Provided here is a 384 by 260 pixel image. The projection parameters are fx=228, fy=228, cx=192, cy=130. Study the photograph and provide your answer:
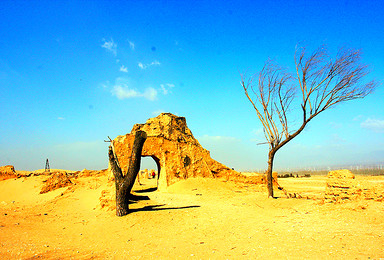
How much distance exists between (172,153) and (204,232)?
8.75 meters

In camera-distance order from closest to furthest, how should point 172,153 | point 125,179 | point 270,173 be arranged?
point 125,179
point 270,173
point 172,153

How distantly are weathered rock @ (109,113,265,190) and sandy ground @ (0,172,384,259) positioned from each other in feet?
16.0

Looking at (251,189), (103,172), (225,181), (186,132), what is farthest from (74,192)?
(251,189)

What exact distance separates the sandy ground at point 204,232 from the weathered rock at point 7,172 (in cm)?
1263

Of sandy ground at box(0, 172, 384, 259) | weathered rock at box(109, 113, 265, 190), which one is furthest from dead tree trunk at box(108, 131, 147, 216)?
weathered rock at box(109, 113, 265, 190)

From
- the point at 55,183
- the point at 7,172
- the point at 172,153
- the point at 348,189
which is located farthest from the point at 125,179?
the point at 7,172

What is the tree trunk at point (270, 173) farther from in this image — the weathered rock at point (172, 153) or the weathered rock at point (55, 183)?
the weathered rock at point (55, 183)

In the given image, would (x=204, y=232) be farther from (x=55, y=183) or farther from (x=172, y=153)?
(x=55, y=183)

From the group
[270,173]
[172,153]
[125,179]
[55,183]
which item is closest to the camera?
[125,179]

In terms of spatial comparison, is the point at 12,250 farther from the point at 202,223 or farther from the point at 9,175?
the point at 9,175

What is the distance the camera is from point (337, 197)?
6.84 meters

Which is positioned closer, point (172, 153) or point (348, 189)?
point (348, 189)

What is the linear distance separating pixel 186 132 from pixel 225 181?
4.36m

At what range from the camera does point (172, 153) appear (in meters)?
14.1
